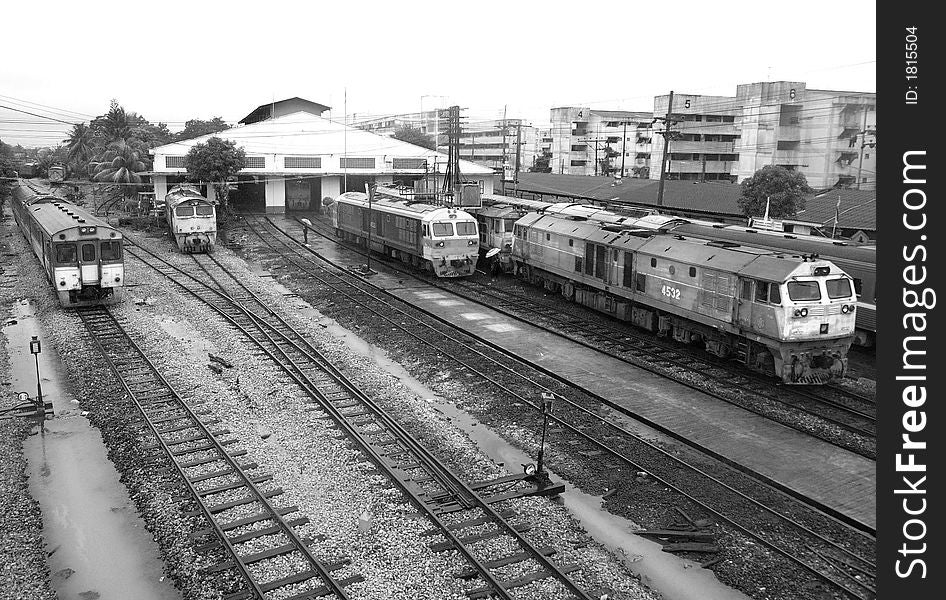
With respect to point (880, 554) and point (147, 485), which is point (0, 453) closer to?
point (147, 485)

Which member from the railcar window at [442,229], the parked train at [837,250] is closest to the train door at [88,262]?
the railcar window at [442,229]

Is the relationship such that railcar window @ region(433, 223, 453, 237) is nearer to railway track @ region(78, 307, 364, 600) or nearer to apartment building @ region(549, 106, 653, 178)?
railway track @ region(78, 307, 364, 600)

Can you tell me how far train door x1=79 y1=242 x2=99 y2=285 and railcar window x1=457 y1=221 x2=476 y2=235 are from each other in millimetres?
13935

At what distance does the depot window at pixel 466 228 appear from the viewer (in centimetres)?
3088

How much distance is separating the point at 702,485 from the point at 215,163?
1731 inches

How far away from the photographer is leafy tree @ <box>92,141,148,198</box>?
54094 mm

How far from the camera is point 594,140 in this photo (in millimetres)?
84562

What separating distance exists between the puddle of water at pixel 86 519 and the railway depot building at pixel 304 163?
132 ft

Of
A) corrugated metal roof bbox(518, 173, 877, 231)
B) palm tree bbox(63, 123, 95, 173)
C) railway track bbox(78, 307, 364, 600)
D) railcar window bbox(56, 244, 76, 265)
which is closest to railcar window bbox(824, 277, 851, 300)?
railway track bbox(78, 307, 364, 600)

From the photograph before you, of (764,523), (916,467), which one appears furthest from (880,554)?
(764,523)

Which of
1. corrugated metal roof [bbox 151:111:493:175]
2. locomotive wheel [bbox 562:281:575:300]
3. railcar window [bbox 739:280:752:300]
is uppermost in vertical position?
corrugated metal roof [bbox 151:111:493:175]

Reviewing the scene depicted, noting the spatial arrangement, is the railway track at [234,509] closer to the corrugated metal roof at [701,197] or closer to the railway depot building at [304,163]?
the corrugated metal roof at [701,197]

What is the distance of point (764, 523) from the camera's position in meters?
11.3

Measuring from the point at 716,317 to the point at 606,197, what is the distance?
3071 cm
